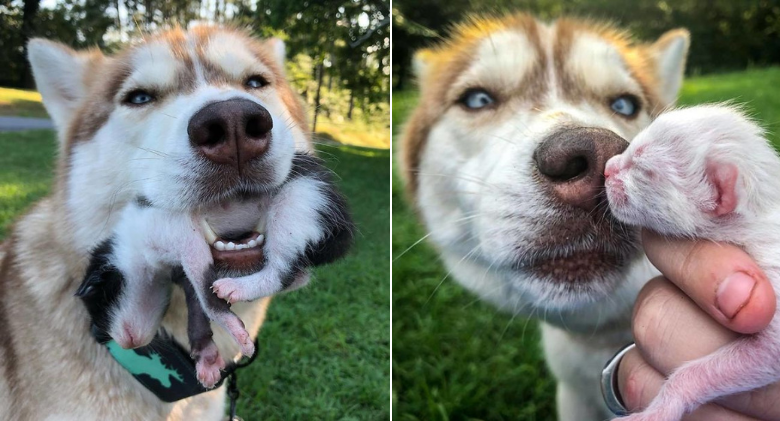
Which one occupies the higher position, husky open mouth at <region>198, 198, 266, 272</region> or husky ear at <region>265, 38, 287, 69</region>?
husky ear at <region>265, 38, 287, 69</region>

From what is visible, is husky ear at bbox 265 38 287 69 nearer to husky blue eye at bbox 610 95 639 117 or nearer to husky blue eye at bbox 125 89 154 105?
husky blue eye at bbox 125 89 154 105

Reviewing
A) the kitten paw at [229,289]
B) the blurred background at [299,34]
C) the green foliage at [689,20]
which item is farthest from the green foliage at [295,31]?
the kitten paw at [229,289]

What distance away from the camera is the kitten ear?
75cm

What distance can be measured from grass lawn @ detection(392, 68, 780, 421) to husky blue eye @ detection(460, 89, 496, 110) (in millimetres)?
269

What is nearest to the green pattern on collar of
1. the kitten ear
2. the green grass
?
the green grass

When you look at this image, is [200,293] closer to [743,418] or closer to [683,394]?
[683,394]

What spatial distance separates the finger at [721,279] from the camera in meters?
0.72

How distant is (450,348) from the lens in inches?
75.6

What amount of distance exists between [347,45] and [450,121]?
495mm

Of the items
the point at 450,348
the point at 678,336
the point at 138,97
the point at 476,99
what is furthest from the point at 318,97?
the point at 678,336

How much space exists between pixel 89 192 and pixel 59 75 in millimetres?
300

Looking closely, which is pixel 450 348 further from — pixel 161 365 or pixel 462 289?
pixel 161 365

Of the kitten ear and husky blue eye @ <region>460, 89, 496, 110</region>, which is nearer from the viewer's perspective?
the kitten ear

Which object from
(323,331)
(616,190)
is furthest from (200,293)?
(323,331)
